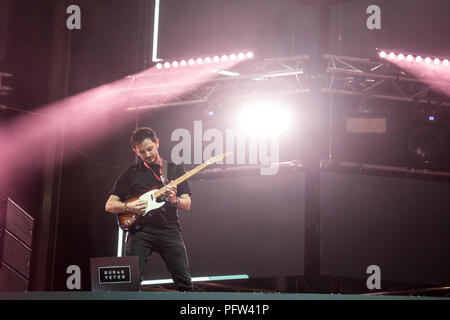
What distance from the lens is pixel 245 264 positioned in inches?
254

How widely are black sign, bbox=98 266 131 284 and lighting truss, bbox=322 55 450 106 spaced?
380 centimetres

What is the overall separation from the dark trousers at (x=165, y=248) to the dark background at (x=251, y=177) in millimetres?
2473

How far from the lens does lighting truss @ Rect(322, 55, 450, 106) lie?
247 inches

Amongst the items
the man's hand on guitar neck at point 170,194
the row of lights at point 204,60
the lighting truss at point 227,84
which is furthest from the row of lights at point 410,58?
the man's hand on guitar neck at point 170,194

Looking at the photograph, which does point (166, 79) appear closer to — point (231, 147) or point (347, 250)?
point (231, 147)

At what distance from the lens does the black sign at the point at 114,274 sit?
3.33 m

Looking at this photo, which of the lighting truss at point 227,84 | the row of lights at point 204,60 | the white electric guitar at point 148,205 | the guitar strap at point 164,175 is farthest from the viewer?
the lighting truss at point 227,84

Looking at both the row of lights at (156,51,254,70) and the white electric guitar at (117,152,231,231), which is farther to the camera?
the row of lights at (156,51,254,70)

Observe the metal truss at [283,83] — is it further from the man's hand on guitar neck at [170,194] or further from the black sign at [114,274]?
the black sign at [114,274]

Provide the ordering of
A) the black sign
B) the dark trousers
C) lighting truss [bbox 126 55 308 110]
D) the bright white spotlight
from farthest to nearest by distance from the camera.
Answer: the bright white spotlight → lighting truss [bbox 126 55 308 110] → the dark trousers → the black sign

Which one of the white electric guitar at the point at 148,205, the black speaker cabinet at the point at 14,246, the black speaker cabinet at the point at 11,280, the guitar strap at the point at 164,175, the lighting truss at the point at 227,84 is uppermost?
the lighting truss at the point at 227,84

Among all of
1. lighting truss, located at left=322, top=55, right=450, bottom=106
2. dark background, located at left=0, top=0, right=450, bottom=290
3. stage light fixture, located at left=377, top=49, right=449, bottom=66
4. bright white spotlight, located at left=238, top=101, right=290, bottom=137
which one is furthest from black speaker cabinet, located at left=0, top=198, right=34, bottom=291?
stage light fixture, located at left=377, top=49, right=449, bottom=66

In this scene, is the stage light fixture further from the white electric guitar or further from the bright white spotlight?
the white electric guitar

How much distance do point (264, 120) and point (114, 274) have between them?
12.2ft
